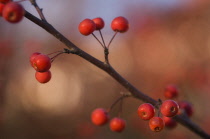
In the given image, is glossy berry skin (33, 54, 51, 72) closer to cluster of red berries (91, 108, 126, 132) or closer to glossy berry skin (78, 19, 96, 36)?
glossy berry skin (78, 19, 96, 36)

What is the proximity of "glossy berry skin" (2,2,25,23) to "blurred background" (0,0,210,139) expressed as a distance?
12.1 feet

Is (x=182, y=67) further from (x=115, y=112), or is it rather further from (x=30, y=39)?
(x=30, y=39)

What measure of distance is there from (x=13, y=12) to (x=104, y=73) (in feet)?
20.1

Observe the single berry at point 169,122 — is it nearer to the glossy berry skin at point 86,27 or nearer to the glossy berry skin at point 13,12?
the glossy berry skin at point 86,27

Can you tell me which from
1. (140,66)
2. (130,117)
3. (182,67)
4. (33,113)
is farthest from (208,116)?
(33,113)

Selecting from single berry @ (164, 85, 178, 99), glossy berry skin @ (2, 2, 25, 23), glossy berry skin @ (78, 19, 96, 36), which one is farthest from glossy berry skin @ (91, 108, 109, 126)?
glossy berry skin @ (2, 2, 25, 23)

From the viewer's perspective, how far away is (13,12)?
1.28 meters

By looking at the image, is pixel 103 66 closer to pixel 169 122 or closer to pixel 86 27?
pixel 86 27

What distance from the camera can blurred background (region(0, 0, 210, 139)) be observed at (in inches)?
231

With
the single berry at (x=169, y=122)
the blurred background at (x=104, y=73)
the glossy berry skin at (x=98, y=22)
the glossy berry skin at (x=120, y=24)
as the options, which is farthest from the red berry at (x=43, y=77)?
the blurred background at (x=104, y=73)

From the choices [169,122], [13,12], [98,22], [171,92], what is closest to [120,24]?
[98,22]

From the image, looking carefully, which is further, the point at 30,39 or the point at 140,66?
the point at 140,66

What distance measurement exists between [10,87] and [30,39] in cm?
198

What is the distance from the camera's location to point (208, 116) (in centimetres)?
620
